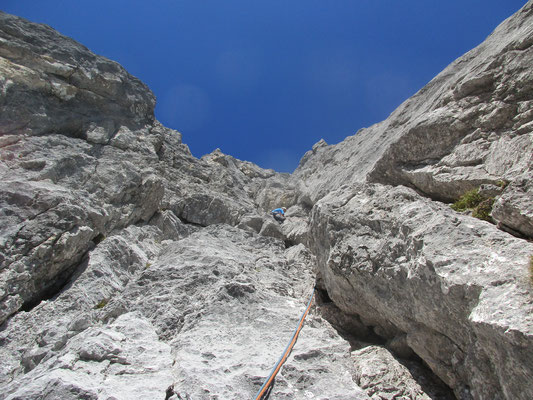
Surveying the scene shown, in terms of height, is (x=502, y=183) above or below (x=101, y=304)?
above

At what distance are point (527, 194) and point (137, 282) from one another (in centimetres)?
1309

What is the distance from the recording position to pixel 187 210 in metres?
29.3

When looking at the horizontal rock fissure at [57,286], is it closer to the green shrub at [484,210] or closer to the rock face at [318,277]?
the rock face at [318,277]

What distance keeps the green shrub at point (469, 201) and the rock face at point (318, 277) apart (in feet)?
1.00

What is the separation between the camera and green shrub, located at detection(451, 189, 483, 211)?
9.71m

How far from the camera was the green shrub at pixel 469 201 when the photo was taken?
9.71 meters

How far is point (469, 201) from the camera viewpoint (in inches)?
389

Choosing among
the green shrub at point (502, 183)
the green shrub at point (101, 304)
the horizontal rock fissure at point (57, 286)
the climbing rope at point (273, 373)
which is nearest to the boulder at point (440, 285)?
the green shrub at point (502, 183)

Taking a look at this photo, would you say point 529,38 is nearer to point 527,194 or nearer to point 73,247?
point 527,194

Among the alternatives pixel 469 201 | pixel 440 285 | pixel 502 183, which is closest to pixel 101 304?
pixel 440 285

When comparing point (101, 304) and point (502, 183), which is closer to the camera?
point (502, 183)

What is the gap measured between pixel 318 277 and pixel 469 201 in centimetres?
668

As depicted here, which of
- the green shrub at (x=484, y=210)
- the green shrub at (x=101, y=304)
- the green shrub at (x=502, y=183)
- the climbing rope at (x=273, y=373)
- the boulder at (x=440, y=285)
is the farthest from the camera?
the green shrub at (x=101, y=304)

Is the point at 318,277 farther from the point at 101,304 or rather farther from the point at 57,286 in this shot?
the point at 57,286
